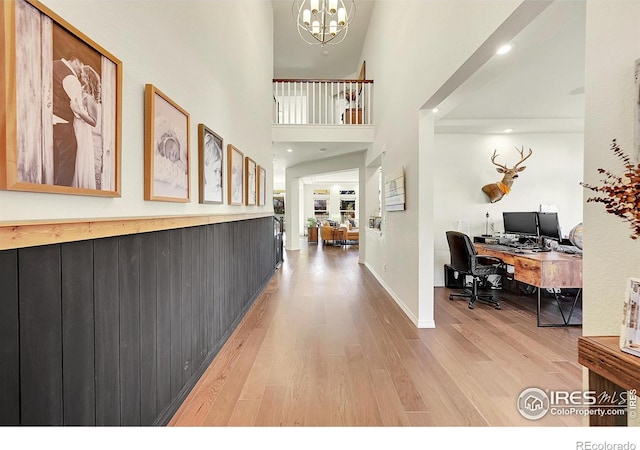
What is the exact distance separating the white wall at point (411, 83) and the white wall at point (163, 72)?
6.51 ft

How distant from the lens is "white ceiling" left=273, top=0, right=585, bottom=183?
7.46 ft

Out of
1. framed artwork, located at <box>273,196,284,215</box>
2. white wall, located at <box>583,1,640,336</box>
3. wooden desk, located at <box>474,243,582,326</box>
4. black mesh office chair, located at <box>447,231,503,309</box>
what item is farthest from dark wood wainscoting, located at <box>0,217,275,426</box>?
framed artwork, located at <box>273,196,284,215</box>

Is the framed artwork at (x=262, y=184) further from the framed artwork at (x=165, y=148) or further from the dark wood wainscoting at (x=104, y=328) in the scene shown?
the framed artwork at (x=165, y=148)

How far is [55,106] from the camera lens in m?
0.95

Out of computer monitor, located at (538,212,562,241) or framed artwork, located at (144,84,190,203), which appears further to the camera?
computer monitor, located at (538,212,562,241)

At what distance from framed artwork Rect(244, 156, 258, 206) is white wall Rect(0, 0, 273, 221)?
0.18m

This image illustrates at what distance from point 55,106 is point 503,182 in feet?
17.3

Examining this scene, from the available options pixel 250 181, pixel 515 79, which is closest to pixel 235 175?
pixel 250 181

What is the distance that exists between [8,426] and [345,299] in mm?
3505

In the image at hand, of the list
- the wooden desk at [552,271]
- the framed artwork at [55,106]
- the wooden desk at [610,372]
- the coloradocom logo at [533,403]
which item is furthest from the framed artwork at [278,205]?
the wooden desk at [610,372]

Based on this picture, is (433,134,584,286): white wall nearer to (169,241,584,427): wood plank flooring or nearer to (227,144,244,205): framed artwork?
(169,241,584,427): wood plank flooring
